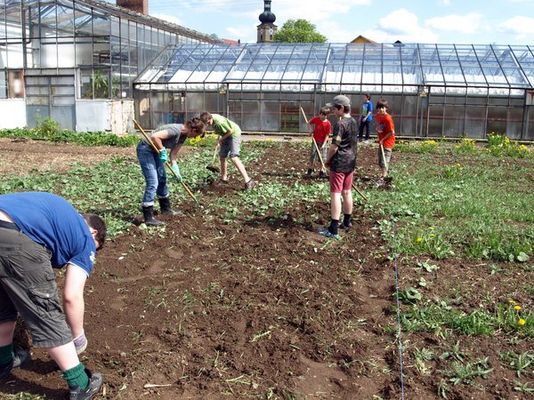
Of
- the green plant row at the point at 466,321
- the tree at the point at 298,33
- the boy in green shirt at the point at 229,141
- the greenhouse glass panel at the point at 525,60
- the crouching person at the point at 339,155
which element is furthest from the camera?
the tree at the point at 298,33

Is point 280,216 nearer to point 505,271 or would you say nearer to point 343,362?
point 505,271

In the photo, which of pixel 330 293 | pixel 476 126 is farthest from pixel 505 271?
pixel 476 126

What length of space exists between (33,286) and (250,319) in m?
2.09

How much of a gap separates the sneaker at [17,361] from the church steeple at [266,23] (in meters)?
66.4

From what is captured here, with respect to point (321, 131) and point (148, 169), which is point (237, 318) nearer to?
point (148, 169)

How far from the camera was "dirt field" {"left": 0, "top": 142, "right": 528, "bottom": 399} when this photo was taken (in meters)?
3.89

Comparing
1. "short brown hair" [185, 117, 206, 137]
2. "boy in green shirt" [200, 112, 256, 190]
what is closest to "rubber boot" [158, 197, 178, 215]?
"short brown hair" [185, 117, 206, 137]

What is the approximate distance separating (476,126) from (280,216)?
724 inches

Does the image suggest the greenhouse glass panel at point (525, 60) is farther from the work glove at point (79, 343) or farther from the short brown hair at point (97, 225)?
the work glove at point (79, 343)

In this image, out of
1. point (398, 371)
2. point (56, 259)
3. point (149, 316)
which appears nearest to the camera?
point (56, 259)

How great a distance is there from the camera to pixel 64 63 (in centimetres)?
2445

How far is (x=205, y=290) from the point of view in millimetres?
5492

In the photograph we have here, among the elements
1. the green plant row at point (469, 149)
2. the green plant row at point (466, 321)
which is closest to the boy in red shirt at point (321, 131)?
the green plant row at point (469, 149)

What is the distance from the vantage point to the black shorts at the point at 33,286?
319cm
